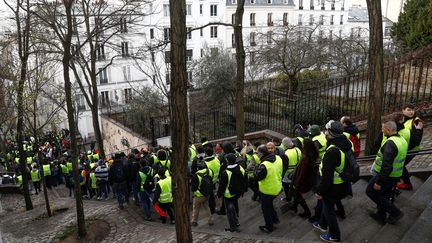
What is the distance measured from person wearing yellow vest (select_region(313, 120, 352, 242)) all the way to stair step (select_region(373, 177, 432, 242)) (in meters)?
0.79

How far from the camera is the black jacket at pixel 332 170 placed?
572 centimetres

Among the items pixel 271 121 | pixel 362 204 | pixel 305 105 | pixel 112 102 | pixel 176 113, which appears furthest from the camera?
pixel 112 102

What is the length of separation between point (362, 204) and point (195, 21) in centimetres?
3544

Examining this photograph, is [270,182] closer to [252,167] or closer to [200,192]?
[252,167]

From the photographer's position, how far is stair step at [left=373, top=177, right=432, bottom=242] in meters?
6.00

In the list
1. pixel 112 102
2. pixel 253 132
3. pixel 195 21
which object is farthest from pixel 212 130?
pixel 195 21

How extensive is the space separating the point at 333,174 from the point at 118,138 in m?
19.8

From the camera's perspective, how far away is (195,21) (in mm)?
39656

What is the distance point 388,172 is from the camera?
5.76 meters

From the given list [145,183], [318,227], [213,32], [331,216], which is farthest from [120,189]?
[213,32]

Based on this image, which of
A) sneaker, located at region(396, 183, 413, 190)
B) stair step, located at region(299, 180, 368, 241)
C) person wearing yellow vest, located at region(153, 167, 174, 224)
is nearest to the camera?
stair step, located at region(299, 180, 368, 241)

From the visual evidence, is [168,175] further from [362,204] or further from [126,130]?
[126,130]

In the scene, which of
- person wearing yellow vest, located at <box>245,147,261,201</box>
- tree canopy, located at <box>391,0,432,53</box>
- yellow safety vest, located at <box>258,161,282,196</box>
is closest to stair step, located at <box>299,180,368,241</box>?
yellow safety vest, located at <box>258,161,282,196</box>

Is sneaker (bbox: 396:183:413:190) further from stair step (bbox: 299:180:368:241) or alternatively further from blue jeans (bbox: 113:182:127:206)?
blue jeans (bbox: 113:182:127:206)
